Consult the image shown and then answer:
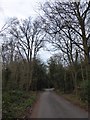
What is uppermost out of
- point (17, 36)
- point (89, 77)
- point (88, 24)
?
point (17, 36)

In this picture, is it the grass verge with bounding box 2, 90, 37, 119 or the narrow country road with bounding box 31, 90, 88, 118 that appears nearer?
the grass verge with bounding box 2, 90, 37, 119

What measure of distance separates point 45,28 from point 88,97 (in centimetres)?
868

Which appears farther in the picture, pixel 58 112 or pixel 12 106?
pixel 12 106

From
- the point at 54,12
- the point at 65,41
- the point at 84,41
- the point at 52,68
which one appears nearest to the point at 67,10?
the point at 54,12

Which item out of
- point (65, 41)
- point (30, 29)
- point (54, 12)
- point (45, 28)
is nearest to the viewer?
point (54, 12)

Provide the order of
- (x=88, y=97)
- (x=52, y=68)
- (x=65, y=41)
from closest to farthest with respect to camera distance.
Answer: (x=88, y=97)
(x=65, y=41)
(x=52, y=68)

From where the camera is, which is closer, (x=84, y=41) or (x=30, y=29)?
(x=84, y=41)

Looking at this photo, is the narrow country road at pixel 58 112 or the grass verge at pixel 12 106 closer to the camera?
the grass verge at pixel 12 106

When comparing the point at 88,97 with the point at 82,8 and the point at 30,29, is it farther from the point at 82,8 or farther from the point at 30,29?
the point at 30,29

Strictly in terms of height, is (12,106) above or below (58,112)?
above

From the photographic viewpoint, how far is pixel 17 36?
4919cm

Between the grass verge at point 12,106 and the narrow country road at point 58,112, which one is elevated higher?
the grass verge at point 12,106

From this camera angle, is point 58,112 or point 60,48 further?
point 60,48

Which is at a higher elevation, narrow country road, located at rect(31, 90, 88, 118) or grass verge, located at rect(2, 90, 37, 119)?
grass verge, located at rect(2, 90, 37, 119)
